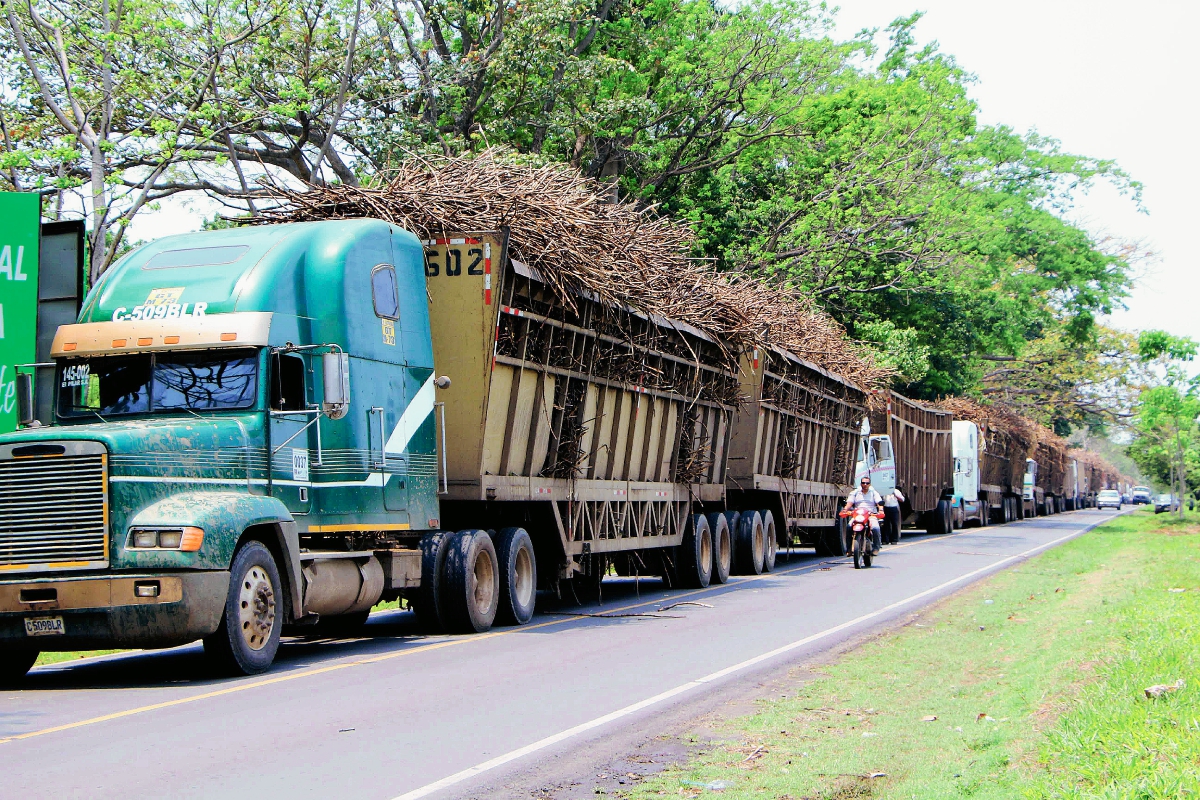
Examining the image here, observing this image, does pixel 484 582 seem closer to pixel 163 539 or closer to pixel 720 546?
pixel 163 539

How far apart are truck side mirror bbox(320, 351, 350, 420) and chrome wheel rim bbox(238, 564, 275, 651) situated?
146 cm

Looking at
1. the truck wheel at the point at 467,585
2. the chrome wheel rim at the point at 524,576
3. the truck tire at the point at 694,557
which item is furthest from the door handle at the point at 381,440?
the truck tire at the point at 694,557

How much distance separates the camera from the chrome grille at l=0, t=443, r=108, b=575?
9.22 m

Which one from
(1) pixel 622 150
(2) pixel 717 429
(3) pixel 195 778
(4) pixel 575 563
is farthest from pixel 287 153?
(3) pixel 195 778

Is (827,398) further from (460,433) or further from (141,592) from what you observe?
(141,592)

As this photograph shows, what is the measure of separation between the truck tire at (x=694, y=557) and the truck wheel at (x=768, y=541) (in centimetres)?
297

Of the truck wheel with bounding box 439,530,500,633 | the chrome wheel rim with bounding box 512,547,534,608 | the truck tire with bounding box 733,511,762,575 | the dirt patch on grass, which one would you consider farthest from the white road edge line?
the truck tire with bounding box 733,511,762,575

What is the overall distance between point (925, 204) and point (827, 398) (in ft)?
45.3

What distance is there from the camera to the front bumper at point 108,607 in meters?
9.18

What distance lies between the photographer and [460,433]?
509 inches

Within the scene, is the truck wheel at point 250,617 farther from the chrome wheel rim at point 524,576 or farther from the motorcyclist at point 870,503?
the motorcyclist at point 870,503

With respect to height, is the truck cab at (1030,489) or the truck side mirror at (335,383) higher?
the truck side mirror at (335,383)

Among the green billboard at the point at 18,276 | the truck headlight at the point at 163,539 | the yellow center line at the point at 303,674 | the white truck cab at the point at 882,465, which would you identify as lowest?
the yellow center line at the point at 303,674

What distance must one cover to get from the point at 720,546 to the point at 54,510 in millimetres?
12434
